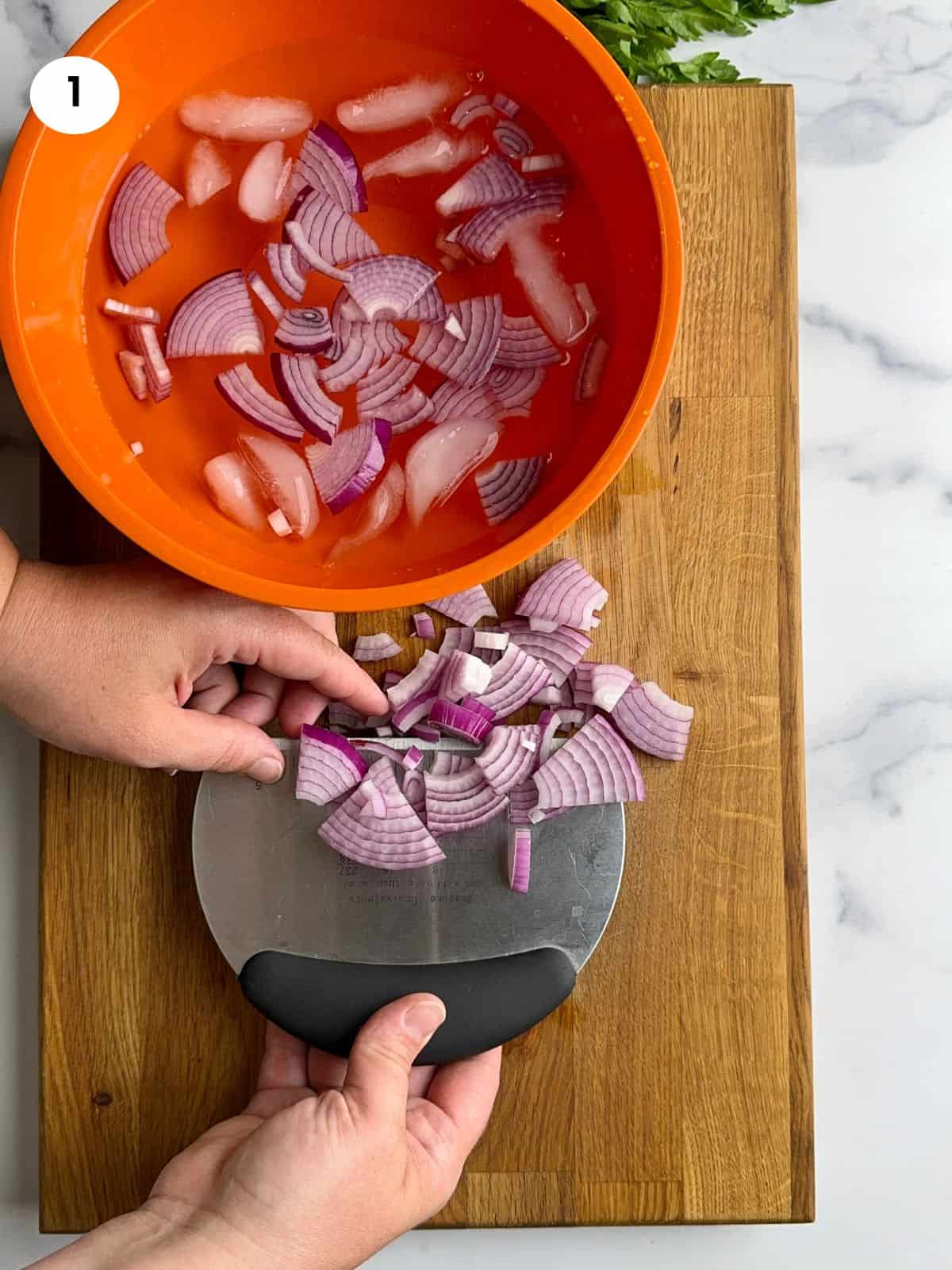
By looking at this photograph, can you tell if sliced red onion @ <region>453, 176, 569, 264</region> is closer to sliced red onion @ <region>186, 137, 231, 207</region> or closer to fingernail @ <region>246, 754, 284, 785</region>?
sliced red onion @ <region>186, 137, 231, 207</region>

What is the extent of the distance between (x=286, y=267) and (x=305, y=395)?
4.5 inches

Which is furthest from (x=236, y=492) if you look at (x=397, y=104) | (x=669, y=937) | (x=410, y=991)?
(x=669, y=937)

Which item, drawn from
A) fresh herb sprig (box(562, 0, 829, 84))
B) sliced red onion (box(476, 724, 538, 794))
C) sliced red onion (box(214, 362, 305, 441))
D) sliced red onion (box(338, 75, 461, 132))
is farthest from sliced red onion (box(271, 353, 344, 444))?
fresh herb sprig (box(562, 0, 829, 84))

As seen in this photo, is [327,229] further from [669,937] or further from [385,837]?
[669,937]

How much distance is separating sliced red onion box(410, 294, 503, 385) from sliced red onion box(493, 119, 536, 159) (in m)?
0.13

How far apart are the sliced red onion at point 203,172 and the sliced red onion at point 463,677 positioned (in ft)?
1.54

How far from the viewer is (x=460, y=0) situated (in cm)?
98

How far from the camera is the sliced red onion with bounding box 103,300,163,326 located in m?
1.01

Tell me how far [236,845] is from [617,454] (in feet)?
1.69

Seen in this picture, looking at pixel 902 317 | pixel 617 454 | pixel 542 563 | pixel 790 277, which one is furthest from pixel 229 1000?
pixel 902 317

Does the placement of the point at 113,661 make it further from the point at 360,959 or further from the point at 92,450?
the point at 360,959

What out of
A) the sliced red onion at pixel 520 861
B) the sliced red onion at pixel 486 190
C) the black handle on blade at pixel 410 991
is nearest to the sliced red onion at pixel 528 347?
the sliced red onion at pixel 486 190

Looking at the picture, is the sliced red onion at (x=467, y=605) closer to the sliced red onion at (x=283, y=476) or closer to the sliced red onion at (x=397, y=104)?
the sliced red onion at (x=283, y=476)

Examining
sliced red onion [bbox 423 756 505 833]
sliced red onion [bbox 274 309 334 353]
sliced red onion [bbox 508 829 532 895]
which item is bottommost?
sliced red onion [bbox 508 829 532 895]
